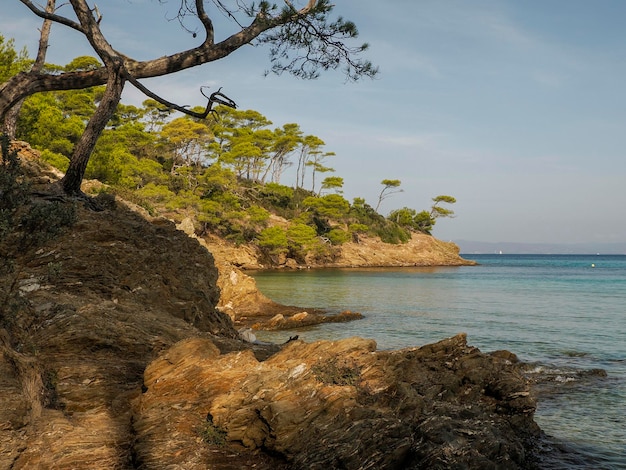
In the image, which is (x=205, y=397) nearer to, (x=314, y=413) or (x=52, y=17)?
(x=314, y=413)

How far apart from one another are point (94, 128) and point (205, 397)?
497 cm

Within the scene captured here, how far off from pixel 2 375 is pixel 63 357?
5.32 feet

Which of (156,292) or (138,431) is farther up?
(156,292)

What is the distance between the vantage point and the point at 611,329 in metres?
22.5

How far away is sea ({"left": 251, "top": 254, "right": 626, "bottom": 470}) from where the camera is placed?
31.1 ft

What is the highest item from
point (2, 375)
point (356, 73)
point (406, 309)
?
point (356, 73)

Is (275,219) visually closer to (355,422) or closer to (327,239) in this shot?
(327,239)

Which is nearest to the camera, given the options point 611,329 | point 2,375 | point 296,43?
point 2,375

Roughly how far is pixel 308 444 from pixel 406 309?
24118 mm

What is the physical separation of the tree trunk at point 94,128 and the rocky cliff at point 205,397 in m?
1.25

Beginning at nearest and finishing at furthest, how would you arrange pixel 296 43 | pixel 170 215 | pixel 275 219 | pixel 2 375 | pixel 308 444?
1. pixel 2 375
2. pixel 308 444
3. pixel 296 43
4. pixel 170 215
5. pixel 275 219

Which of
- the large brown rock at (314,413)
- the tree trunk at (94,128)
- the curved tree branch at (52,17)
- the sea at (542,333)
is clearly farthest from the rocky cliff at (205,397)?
the curved tree branch at (52,17)

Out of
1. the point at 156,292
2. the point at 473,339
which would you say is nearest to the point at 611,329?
the point at 473,339

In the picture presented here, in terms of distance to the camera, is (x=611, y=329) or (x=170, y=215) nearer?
(x=611, y=329)
